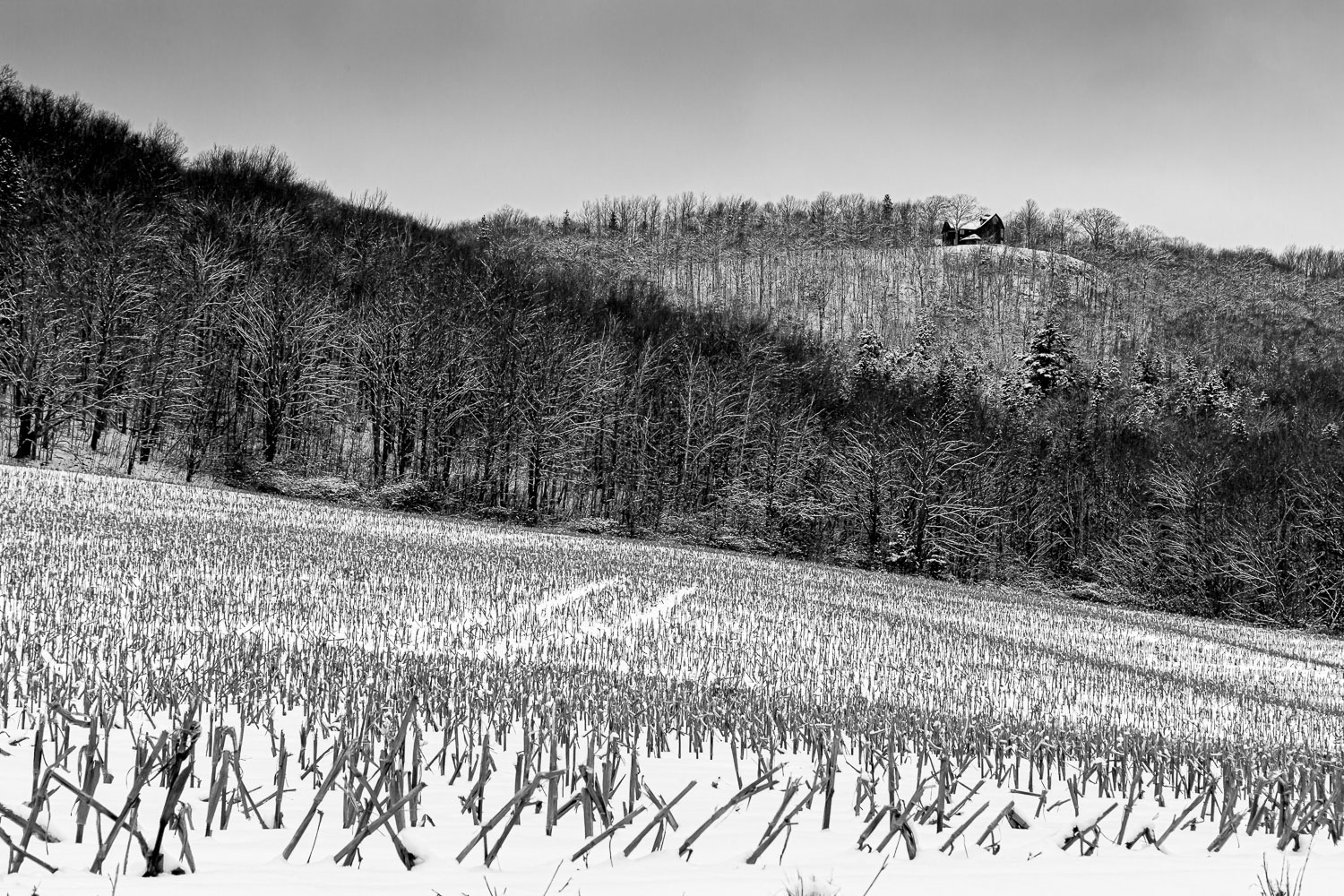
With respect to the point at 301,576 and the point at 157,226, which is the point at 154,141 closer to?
the point at 157,226

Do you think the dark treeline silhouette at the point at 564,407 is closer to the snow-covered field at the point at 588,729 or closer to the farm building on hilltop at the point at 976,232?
the snow-covered field at the point at 588,729

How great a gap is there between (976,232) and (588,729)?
17551cm

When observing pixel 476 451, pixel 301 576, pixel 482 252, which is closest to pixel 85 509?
pixel 301 576

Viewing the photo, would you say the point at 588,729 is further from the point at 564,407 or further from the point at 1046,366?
the point at 1046,366

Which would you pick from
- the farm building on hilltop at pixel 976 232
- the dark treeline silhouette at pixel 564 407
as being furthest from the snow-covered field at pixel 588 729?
the farm building on hilltop at pixel 976 232

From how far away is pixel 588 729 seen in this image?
5340mm

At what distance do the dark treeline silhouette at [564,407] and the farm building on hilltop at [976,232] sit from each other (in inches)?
3152

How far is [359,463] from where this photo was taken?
55.3 m

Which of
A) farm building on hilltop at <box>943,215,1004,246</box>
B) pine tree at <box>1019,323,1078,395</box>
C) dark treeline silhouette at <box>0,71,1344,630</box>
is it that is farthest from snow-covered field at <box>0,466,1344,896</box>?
farm building on hilltop at <box>943,215,1004,246</box>

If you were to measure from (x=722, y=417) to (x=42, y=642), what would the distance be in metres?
55.3

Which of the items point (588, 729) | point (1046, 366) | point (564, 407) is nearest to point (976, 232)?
point (1046, 366)

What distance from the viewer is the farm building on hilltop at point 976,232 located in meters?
164

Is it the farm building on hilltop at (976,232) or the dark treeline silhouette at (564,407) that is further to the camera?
the farm building on hilltop at (976,232)

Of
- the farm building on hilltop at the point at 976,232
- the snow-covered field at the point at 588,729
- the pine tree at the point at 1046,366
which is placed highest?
the farm building on hilltop at the point at 976,232
